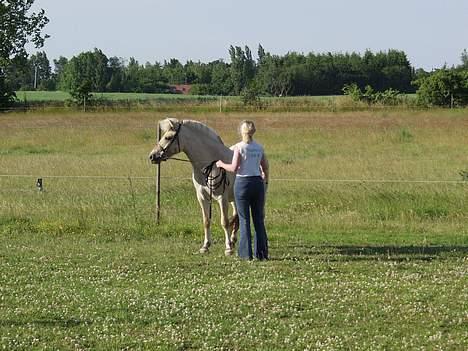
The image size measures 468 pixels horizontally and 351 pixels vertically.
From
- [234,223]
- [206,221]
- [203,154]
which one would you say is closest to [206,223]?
[206,221]

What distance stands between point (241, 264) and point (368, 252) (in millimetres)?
2346

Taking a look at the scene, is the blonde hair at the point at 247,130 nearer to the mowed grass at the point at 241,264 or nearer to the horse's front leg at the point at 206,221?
the horse's front leg at the point at 206,221

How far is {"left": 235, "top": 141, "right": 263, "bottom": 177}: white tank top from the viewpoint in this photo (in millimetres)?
11516

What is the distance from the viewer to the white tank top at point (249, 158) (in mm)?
11516

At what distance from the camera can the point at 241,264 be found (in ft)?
37.4

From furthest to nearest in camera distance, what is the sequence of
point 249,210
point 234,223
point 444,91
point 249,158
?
point 444,91
point 234,223
point 249,210
point 249,158

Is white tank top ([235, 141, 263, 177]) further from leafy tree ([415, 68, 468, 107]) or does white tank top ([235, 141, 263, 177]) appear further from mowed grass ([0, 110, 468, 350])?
leafy tree ([415, 68, 468, 107])

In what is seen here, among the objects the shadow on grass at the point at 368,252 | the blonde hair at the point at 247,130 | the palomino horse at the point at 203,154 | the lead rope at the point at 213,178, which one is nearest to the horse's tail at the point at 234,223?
the palomino horse at the point at 203,154

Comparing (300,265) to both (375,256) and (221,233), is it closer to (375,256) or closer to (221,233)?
(375,256)

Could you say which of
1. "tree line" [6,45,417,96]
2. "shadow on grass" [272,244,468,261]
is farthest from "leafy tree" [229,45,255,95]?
"shadow on grass" [272,244,468,261]

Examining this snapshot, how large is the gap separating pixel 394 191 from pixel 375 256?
18.8ft

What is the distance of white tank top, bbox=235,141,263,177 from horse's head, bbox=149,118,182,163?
134 cm

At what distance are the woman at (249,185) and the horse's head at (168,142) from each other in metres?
0.95

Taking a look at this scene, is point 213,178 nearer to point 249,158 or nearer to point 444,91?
point 249,158
